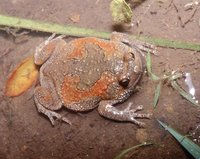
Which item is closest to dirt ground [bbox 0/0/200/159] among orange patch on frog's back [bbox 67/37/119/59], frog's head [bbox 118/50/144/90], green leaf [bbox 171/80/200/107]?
green leaf [bbox 171/80/200/107]

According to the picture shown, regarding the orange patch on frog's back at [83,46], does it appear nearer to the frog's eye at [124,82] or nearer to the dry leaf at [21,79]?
the frog's eye at [124,82]

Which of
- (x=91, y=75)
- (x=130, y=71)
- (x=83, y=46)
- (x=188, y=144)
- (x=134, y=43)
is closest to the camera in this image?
(x=188, y=144)

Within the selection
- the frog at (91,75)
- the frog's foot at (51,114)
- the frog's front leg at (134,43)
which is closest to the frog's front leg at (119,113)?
the frog at (91,75)

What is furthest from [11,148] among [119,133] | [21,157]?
[119,133]

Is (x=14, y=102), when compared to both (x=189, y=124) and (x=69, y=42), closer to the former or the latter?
(x=69, y=42)

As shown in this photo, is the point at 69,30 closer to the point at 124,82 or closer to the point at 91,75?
the point at 91,75

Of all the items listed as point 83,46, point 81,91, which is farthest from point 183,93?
point 83,46
